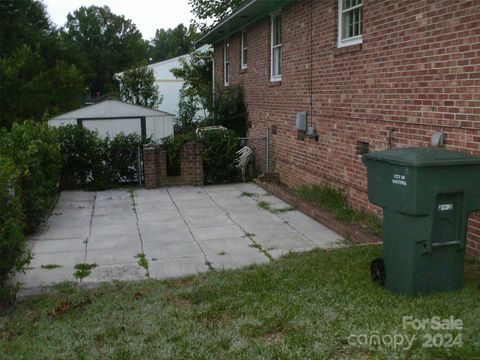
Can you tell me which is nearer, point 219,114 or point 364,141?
point 364,141

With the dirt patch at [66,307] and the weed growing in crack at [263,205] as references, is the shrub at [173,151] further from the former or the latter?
the dirt patch at [66,307]

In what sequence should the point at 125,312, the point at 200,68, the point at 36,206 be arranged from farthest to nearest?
1. the point at 200,68
2. the point at 36,206
3. the point at 125,312

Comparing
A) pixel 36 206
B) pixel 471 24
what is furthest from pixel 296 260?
pixel 36 206

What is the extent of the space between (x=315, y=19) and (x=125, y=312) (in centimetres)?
715

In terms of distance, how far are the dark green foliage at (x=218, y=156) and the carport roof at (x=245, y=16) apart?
2.96 meters

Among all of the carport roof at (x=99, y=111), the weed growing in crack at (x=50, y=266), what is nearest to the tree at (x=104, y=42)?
the carport roof at (x=99, y=111)

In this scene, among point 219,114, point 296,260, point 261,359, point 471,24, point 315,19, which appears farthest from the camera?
point 219,114

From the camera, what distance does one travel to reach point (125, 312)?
487 centimetres

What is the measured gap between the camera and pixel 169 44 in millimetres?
91375

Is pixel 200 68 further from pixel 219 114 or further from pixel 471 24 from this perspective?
pixel 471 24

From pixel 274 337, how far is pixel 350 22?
6354 millimetres

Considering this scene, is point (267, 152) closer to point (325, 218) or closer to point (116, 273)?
point (325, 218)

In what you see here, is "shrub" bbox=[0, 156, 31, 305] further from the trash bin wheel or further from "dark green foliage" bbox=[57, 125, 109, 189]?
"dark green foliage" bbox=[57, 125, 109, 189]

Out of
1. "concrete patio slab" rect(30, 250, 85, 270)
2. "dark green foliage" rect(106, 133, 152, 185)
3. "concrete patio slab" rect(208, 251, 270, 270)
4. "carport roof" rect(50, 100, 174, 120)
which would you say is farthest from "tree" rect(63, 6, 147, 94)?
"concrete patio slab" rect(208, 251, 270, 270)
